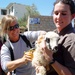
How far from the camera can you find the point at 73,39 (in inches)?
78.5

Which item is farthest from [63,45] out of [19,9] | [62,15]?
[19,9]

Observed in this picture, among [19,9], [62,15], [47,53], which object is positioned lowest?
[19,9]

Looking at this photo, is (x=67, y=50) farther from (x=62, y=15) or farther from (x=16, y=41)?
(x=16, y=41)

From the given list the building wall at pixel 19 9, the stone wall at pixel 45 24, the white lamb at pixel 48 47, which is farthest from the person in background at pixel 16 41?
the building wall at pixel 19 9

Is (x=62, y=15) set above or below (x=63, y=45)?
above

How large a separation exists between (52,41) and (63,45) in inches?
6.7

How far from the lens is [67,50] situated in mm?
2014

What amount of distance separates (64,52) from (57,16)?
1.11 feet

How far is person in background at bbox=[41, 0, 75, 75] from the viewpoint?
1996mm

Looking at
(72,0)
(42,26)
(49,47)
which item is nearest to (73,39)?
(49,47)

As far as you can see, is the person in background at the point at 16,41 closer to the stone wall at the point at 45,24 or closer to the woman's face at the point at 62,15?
the woman's face at the point at 62,15

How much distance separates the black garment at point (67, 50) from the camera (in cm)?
199

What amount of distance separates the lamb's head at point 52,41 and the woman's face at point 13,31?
4.03ft

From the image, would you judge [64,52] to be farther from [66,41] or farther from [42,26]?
[42,26]
